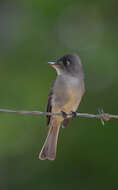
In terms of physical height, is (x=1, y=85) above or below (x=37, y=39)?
below

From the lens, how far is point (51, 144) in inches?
244

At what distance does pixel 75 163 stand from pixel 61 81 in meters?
1.82

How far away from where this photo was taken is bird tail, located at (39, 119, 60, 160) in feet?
19.6

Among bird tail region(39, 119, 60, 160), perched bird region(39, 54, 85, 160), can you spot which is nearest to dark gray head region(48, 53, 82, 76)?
perched bird region(39, 54, 85, 160)

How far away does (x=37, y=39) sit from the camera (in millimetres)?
8633

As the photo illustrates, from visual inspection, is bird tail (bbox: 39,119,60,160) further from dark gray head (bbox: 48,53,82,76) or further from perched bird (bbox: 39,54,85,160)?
dark gray head (bbox: 48,53,82,76)

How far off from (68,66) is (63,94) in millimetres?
436

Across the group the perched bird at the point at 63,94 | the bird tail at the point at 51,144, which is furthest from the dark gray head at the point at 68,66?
the bird tail at the point at 51,144

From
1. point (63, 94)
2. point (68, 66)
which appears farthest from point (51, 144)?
point (68, 66)

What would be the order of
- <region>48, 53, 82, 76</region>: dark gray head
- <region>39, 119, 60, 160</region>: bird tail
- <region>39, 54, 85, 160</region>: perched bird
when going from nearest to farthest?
<region>39, 119, 60, 160</region>: bird tail < <region>39, 54, 85, 160</region>: perched bird < <region>48, 53, 82, 76</region>: dark gray head

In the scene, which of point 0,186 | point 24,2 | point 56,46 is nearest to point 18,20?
point 24,2

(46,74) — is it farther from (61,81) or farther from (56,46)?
(61,81)

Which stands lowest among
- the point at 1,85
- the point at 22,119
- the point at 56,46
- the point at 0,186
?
the point at 0,186

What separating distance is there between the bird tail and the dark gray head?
67 cm
